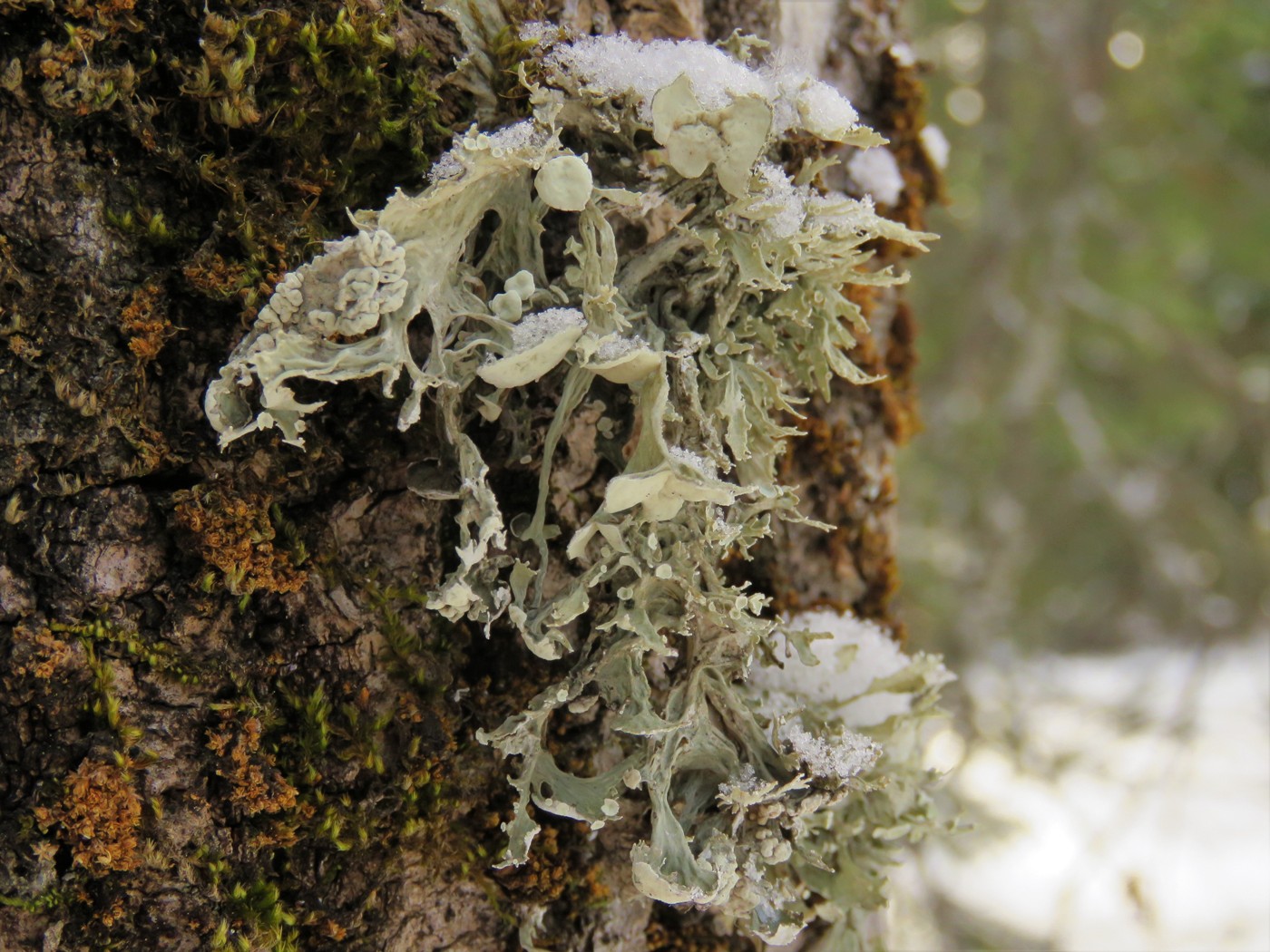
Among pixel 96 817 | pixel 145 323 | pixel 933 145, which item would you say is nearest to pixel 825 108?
pixel 933 145

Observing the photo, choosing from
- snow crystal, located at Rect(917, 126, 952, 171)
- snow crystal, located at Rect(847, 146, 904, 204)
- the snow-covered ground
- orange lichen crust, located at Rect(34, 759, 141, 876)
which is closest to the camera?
orange lichen crust, located at Rect(34, 759, 141, 876)

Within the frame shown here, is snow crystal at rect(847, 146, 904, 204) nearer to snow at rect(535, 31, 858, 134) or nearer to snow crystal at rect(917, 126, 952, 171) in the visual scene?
snow crystal at rect(917, 126, 952, 171)

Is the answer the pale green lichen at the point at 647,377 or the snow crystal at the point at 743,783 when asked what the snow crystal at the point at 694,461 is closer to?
the pale green lichen at the point at 647,377

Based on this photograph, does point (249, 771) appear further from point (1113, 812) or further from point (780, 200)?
point (1113, 812)

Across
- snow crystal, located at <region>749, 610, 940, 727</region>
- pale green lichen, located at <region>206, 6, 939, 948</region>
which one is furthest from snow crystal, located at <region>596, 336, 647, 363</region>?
snow crystal, located at <region>749, 610, 940, 727</region>

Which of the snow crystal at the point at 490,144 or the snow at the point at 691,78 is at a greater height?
the snow at the point at 691,78

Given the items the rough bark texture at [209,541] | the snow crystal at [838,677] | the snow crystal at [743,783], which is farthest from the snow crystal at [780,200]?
the snow crystal at [743,783]

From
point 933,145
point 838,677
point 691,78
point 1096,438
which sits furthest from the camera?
point 1096,438

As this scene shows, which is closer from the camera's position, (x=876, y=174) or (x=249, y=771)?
(x=249, y=771)
